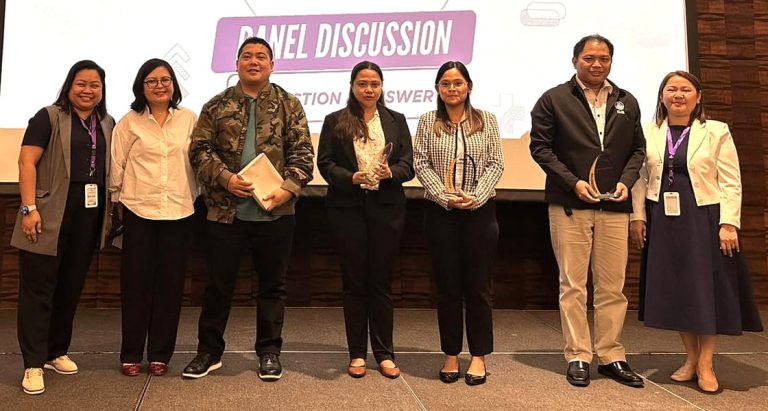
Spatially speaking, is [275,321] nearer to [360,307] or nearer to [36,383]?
[360,307]

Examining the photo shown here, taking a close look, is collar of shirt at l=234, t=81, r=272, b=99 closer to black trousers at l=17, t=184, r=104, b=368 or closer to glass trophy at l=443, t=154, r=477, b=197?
black trousers at l=17, t=184, r=104, b=368

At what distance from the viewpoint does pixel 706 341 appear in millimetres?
2268

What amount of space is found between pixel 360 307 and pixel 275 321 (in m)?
0.36

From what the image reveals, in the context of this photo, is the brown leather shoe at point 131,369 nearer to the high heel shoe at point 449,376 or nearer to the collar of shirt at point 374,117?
the high heel shoe at point 449,376

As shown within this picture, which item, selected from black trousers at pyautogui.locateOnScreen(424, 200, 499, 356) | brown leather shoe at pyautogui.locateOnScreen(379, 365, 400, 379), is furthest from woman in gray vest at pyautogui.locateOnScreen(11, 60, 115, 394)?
black trousers at pyautogui.locateOnScreen(424, 200, 499, 356)

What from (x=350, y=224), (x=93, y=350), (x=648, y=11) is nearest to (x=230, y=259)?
(x=350, y=224)

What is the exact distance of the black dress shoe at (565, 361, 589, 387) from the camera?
7.32ft

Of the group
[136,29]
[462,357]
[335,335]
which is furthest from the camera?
[136,29]

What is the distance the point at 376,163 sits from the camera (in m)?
2.22

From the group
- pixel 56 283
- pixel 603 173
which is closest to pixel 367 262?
pixel 603 173

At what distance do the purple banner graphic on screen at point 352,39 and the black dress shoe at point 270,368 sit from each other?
2001 millimetres

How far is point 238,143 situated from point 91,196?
24.5 inches

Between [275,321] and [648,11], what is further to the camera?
[648,11]

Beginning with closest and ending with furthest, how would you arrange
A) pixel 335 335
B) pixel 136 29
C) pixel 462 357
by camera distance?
pixel 462 357
pixel 335 335
pixel 136 29
